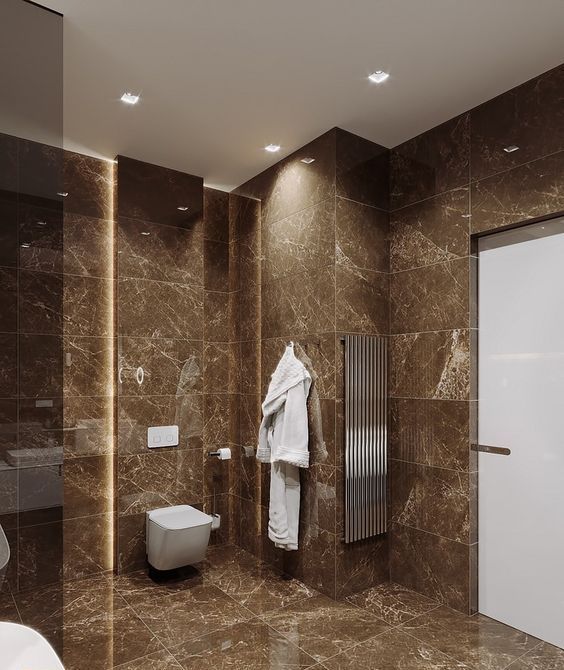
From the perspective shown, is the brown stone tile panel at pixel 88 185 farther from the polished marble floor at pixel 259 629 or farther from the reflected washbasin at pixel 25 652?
the reflected washbasin at pixel 25 652

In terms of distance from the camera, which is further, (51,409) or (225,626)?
(225,626)

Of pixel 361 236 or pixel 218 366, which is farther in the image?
pixel 218 366

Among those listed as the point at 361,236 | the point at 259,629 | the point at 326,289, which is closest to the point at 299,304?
the point at 326,289

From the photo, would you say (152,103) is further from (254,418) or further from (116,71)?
(254,418)

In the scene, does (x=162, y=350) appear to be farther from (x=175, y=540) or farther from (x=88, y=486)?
(x=175, y=540)

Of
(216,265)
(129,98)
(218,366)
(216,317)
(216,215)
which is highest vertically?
(129,98)

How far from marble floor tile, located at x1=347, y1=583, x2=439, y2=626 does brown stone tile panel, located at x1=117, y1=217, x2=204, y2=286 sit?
91.9 inches

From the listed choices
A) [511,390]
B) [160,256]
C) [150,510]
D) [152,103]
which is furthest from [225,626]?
[152,103]

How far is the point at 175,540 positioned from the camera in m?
3.13

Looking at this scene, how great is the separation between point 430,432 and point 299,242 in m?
1.42

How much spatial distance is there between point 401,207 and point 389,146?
0.42 metres

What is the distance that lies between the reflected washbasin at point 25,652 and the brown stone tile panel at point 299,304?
2227 millimetres

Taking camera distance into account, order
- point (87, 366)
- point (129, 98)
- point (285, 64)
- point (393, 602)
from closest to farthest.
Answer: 1. point (285, 64)
2. point (129, 98)
3. point (393, 602)
4. point (87, 366)

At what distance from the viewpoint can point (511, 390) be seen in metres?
2.74
